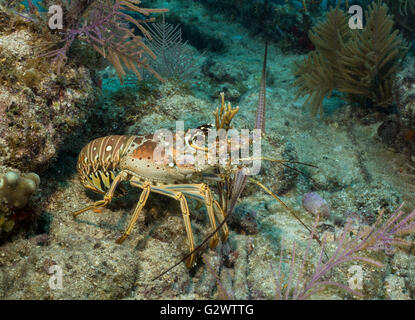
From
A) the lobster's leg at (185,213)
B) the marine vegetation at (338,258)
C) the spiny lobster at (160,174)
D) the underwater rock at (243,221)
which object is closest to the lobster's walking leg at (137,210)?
the spiny lobster at (160,174)

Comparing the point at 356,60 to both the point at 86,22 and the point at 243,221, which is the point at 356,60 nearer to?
the point at 243,221

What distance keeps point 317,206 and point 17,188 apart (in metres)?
3.79

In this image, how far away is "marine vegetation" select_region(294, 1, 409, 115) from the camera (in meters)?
4.98

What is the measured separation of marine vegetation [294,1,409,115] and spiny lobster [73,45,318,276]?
312 cm

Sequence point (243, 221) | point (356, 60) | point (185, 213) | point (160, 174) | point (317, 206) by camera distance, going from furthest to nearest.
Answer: point (356, 60) < point (317, 206) < point (243, 221) < point (160, 174) < point (185, 213)

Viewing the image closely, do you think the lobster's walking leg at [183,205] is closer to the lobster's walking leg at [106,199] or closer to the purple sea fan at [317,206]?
the lobster's walking leg at [106,199]

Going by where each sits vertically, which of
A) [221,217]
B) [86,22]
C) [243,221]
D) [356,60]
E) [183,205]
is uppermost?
[356,60]

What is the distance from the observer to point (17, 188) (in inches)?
105

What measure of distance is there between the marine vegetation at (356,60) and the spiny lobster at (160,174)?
10.2 feet

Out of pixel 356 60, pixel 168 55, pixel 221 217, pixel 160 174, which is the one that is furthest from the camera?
pixel 168 55

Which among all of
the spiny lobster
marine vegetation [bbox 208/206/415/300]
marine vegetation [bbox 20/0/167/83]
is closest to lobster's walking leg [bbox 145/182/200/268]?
the spiny lobster

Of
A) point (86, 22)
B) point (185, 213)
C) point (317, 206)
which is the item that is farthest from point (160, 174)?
point (317, 206)

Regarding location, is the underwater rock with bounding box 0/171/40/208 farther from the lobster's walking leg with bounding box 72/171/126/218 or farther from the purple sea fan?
the purple sea fan
